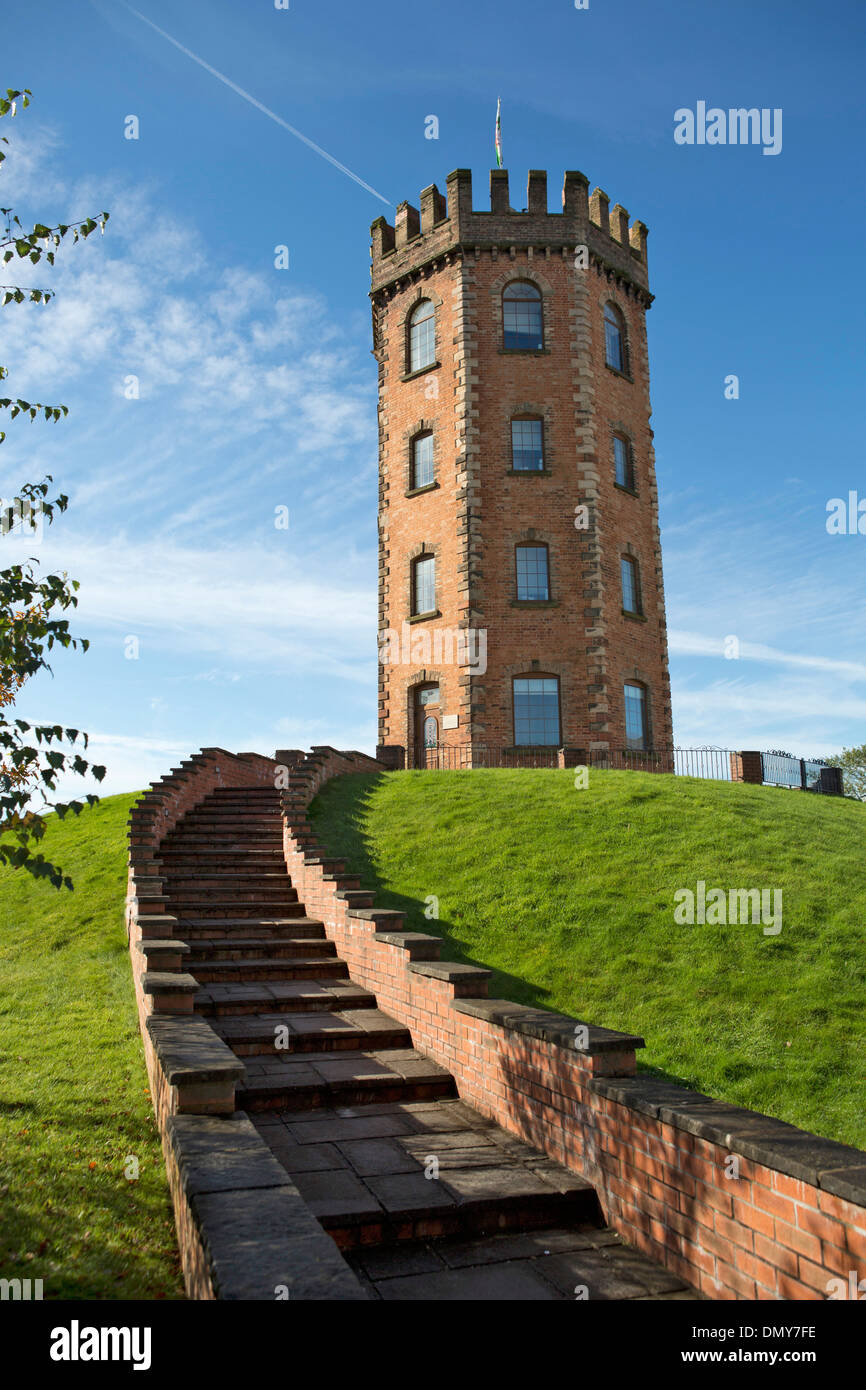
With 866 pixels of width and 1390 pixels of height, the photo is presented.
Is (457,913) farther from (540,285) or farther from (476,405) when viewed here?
(540,285)

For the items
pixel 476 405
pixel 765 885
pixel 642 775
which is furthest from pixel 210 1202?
pixel 476 405

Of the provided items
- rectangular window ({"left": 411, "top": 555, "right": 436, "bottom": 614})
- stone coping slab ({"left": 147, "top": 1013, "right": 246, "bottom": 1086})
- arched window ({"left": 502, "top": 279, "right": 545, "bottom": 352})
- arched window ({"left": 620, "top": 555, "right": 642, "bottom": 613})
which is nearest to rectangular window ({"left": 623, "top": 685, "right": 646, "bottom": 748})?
arched window ({"left": 620, "top": 555, "right": 642, "bottom": 613})

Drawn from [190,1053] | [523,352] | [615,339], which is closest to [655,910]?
A: [190,1053]

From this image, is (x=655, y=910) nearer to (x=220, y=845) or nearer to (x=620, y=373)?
(x=220, y=845)

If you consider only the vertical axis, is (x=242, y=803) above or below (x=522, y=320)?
below

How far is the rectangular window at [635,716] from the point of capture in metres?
26.6

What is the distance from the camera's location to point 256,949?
11062 mm

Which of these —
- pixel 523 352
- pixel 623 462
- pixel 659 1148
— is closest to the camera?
pixel 659 1148

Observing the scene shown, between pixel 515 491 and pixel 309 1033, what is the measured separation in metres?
20.0

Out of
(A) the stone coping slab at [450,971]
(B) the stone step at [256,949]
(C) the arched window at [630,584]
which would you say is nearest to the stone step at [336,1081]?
(A) the stone coping slab at [450,971]

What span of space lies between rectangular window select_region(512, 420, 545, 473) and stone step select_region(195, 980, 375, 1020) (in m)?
19.2

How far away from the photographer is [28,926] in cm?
1434
